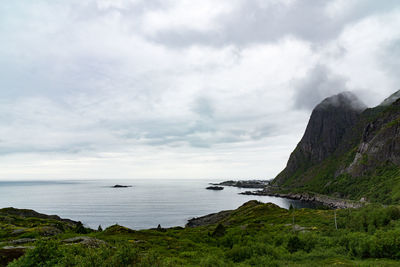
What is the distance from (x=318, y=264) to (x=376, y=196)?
191914 mm

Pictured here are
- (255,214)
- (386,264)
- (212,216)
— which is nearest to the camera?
(386,264)

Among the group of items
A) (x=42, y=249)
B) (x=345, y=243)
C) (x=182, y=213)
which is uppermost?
(x=42, y=249)

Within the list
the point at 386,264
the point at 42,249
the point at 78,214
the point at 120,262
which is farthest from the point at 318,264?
the point at 78,214

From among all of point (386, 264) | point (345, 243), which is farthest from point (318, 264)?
point (345, 243)

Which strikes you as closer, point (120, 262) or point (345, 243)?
point (120, 262)

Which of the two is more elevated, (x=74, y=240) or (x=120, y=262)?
(x=120, y=262)

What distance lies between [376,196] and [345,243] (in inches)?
6841

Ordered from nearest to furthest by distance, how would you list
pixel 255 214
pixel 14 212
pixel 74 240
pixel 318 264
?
1. pixel 318 264
2. pixel 74 240
3. pixel 255 214
4. pixel 14 212

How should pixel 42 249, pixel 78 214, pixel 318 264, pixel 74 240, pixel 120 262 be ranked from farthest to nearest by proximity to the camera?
pixel 78 214
pixel 74 240
pixel 318 264
pixel 42 249
pixel 120 262

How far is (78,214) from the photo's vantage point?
182250mm

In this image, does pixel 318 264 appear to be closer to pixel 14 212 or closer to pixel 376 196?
pixel 14 212

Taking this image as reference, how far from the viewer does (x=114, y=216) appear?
170375mm

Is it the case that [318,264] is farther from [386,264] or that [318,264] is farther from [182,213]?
[182,213]

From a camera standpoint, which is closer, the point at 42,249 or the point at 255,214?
the point at 42,249
